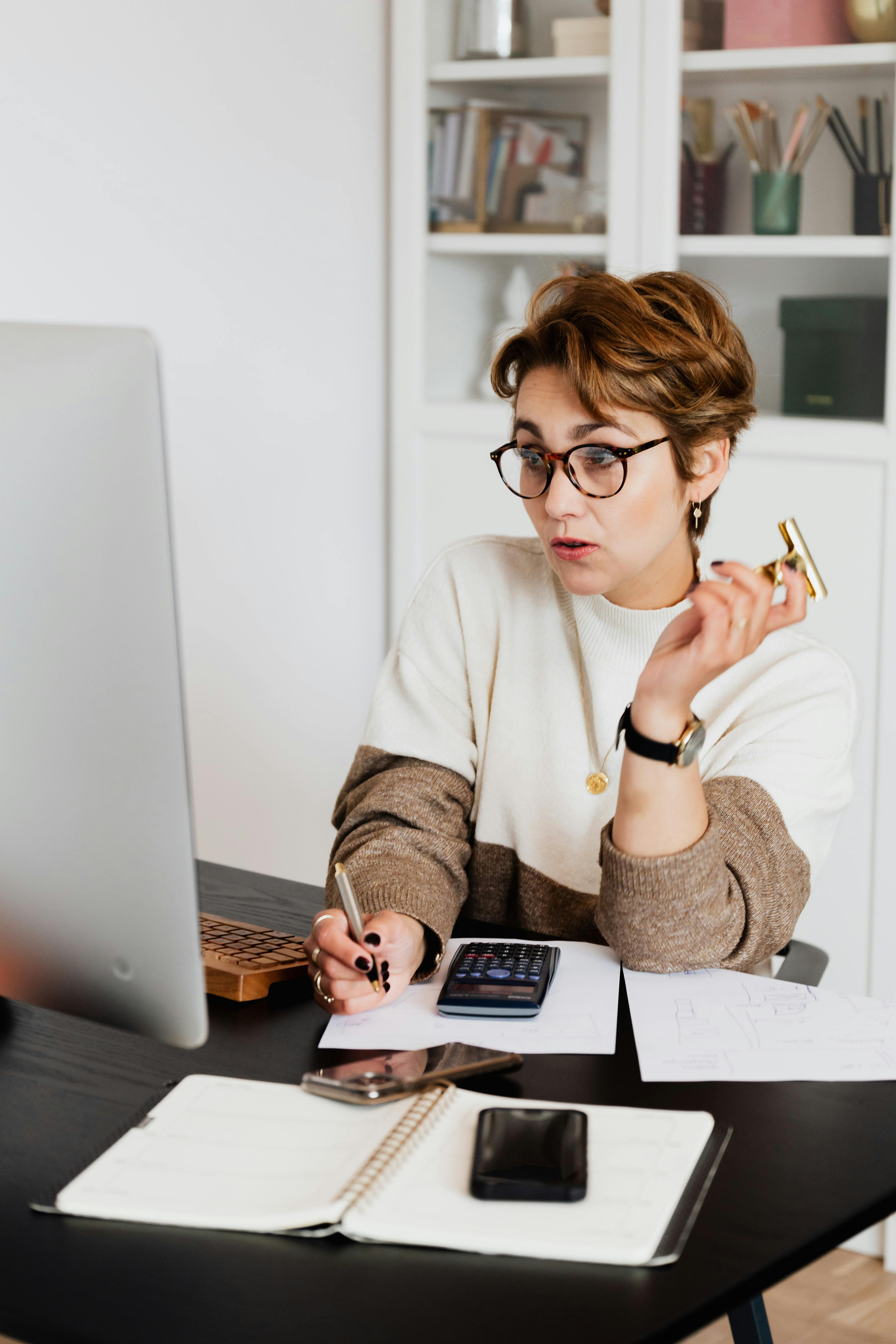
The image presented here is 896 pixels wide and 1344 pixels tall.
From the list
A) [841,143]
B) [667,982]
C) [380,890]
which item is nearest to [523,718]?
[380,890]

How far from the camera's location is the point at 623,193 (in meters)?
2.52

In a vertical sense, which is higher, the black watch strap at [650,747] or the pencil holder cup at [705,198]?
the pencil holder cup at [705,198]

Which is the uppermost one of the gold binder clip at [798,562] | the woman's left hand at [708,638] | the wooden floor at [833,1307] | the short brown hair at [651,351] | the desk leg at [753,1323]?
the short brown hair at [651,351]

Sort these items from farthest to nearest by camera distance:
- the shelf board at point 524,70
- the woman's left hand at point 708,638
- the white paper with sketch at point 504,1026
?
the shelf board at point 524,70
the woman's left hand at point 708,638
the white paper with sketch at point 504,1026

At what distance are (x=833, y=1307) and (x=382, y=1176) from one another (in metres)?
1.62

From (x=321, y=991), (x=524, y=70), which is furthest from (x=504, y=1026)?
(x=524, y=70)

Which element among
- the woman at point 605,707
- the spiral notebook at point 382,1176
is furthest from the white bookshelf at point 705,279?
the spiral notebook at point 382,1176

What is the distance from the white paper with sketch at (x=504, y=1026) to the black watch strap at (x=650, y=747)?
0.19m

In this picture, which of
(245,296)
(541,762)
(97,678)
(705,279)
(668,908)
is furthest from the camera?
(705,279)

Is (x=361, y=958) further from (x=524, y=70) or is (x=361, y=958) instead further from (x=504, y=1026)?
(x=524, y=70)

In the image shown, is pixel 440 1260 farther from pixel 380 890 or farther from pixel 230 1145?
pixel 380 890

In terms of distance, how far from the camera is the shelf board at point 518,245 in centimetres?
260

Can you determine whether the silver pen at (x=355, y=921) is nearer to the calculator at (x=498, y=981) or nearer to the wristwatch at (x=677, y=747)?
the calculator at (x=498, y=981)

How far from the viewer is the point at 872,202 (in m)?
2.36
